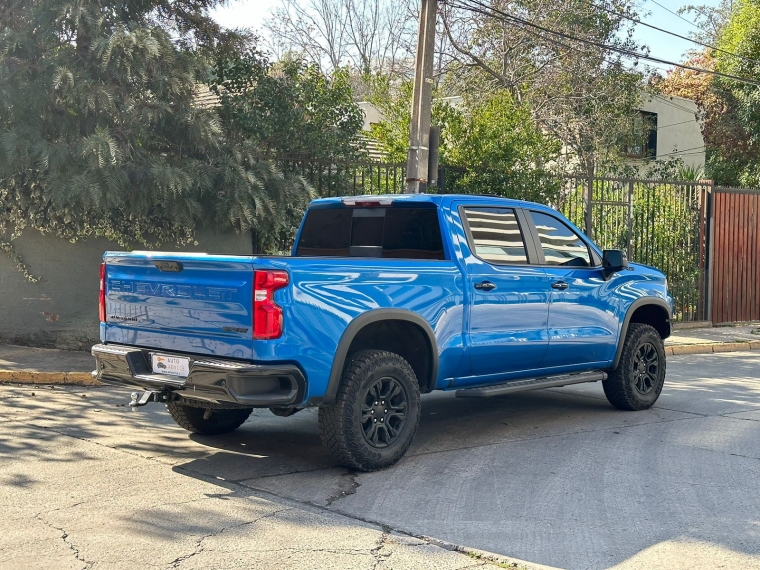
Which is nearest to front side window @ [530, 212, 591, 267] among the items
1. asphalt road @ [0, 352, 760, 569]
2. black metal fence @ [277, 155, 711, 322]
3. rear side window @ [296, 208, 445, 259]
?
rear side window @ [296, 208, 445, 259]

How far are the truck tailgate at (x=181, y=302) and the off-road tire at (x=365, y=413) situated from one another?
792mm

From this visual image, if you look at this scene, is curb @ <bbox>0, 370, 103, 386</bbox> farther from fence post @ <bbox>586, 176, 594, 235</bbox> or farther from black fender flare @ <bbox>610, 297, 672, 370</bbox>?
fence post @ <bbox>586, 176, 594, 235</bbox>

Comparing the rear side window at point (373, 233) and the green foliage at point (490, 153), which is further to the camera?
the green foliage at point (490, 153)

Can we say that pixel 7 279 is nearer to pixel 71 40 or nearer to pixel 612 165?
pixel 71 40

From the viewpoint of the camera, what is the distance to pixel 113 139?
11273 mm

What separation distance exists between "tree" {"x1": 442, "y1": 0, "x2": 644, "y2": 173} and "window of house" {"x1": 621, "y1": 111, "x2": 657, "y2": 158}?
257 cm

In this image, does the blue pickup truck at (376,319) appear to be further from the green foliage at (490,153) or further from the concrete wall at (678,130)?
the concrete wall at (678,130)

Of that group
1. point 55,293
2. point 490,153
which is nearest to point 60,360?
point 55,293

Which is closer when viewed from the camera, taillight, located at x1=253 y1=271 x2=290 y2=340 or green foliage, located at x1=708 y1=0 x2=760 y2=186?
taillight, located at x1=253 y1=271 x2=290 y2=340

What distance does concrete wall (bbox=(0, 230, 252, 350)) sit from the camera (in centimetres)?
1240

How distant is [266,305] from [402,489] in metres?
1.51

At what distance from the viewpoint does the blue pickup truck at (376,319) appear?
20.0 ft

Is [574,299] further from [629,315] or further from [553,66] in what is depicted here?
[553,66]

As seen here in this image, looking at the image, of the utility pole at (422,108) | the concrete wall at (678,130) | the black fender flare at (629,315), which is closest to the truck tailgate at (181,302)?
the black fender flare at (629,315)
